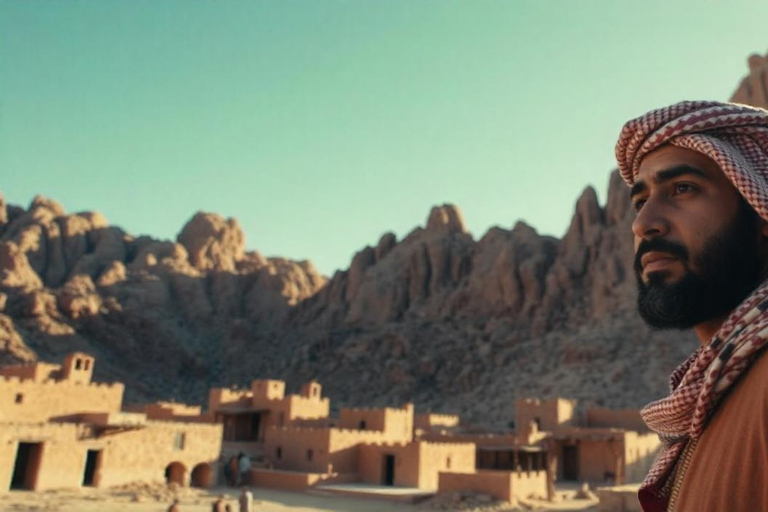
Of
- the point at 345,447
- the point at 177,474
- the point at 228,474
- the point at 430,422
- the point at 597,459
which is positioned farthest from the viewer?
the point at 430,422

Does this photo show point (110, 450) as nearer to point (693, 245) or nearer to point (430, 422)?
point (430, 422)

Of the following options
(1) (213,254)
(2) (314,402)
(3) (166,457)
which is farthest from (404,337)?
(3) (166,457)

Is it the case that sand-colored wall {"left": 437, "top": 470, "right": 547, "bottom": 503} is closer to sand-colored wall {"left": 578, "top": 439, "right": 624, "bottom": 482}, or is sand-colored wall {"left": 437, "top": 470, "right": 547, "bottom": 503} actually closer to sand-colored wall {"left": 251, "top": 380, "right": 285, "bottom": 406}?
sand-colored wall {"left": 578, "top": 439, "right": 624, "bottom": 482}

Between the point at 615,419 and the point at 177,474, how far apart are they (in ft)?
67.8

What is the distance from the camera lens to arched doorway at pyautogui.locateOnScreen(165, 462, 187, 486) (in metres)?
24.7

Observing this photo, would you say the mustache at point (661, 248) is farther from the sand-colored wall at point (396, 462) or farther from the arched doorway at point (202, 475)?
the arched doorway at point (202, 475)

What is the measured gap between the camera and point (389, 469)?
25734mm

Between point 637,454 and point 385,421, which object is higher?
point 385,421

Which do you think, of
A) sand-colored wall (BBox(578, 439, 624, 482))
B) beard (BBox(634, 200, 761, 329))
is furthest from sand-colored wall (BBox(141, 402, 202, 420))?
beard (BBox(634, 200, 761, 329))

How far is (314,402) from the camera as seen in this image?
106 feet

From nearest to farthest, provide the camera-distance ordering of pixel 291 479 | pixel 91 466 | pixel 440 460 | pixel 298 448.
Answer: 1. pixel 91 466
2. pixel 291 479
3. pixel 440 460
4. pixel 298 448

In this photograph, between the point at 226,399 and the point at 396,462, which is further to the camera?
the point at 226,399

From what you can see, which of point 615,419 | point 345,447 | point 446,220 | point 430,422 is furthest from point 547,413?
point 446,220

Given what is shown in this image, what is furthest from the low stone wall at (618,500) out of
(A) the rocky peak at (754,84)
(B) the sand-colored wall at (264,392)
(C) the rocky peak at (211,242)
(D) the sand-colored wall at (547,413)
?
(C) the rocky peak at (211,242)
